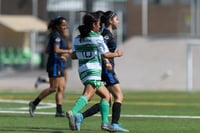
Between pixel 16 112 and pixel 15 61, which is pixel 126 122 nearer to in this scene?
pixel 16 112

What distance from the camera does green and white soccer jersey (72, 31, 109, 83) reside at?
13.4 metres

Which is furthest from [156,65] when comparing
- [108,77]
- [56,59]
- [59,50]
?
[108,77]

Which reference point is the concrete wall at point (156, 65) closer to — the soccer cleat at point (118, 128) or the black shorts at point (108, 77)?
the black shorts at point (108, 77)

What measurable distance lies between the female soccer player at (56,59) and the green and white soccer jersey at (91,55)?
3.54m

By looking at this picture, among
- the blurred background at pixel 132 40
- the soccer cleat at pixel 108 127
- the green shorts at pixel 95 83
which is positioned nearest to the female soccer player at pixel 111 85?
the soccer cleat at pixel 108 127

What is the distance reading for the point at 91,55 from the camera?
1342 centimetres

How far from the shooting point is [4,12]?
52562 millimetres

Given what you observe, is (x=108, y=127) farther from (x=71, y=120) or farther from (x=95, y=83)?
(x=95, y=83)

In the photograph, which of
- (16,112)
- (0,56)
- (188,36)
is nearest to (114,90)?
(16,112)

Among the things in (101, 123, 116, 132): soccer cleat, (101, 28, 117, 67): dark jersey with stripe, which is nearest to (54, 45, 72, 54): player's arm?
(101, 28, 117, 67): dark jersey with stripe

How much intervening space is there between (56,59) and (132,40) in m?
20.0

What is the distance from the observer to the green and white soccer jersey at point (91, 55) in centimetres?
1335

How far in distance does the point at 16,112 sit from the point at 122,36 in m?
27.2

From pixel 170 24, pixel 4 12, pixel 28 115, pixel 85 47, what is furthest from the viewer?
pixel 4 12
